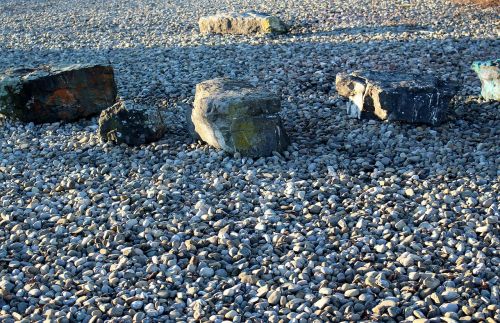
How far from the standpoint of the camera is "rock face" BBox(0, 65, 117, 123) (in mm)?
8289

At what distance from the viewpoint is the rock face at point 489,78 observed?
25.5 ft

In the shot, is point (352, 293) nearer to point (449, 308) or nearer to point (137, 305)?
point (449, 308)

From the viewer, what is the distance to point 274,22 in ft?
40.1

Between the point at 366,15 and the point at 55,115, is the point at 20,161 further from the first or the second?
the point at 366,15

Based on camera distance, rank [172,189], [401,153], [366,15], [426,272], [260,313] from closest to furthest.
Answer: [260,313]
[426,272]
[172,189]
[401,153]
[366,15]

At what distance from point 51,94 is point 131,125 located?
1617 mm

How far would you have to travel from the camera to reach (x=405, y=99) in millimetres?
7332

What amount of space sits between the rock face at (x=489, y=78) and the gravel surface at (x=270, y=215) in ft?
0.55

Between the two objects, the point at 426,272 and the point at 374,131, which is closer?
the point at 426,272

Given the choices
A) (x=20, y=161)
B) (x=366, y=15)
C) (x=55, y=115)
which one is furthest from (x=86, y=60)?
(x=366, y=15)

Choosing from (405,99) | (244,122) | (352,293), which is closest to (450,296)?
(352,293)

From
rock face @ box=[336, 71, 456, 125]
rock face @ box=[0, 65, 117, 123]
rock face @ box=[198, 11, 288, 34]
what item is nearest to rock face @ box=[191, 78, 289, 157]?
rock face @ box=[336, 71, 456, 125]

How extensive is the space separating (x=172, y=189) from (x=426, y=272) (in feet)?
8.56

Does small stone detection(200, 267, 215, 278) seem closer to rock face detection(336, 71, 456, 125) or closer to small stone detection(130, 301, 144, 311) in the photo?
small stone detection(130, 301, 144, 311)
